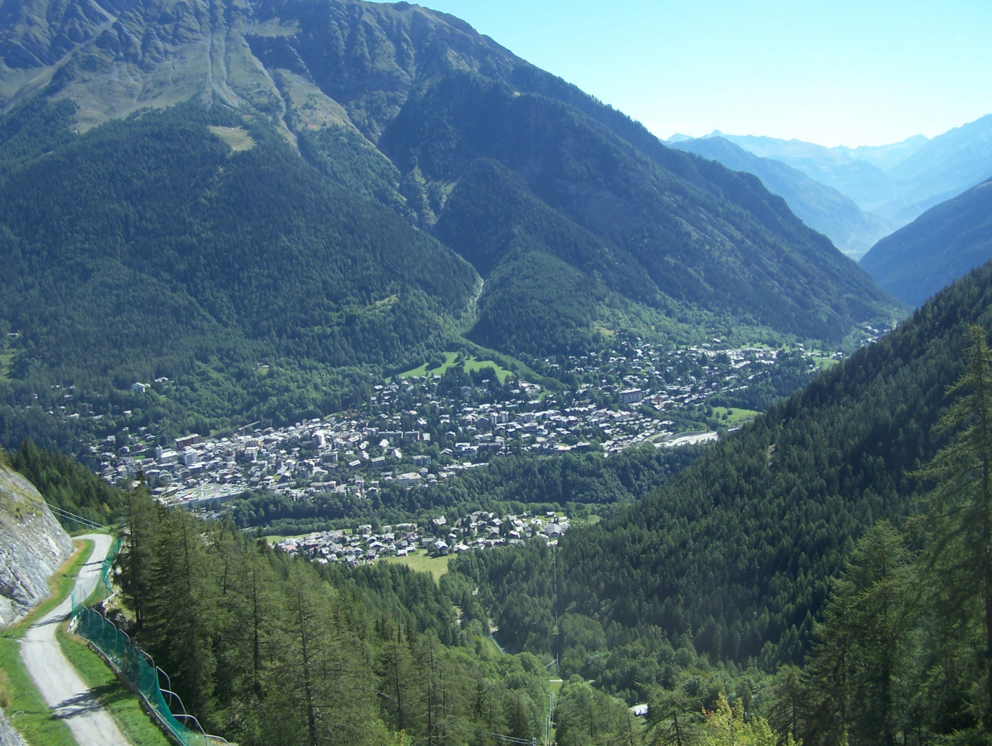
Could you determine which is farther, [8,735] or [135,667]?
[135,667]

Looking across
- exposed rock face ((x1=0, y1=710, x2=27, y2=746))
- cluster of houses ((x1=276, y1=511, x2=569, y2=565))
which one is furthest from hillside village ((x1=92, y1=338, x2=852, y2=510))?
exposed rock face ((x1=0, y1=710, x2=27, y2=746))

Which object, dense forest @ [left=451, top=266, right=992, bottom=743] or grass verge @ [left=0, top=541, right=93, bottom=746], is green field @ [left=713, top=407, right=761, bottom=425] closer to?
dense forest @ [left=451, top=266, right=992, bottom=743]

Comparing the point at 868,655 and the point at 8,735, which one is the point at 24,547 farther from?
the point at 868,655

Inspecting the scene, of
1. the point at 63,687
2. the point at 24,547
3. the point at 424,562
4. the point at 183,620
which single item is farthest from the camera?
the point at 424,562

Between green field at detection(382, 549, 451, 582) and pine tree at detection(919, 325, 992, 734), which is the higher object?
pine tree at detection(919, 325, 992, 734)

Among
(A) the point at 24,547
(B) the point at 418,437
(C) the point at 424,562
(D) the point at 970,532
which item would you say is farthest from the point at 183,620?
(B) the point at 418,437

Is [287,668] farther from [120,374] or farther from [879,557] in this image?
[120,374]

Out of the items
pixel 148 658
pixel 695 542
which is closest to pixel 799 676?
pixel 148 658
